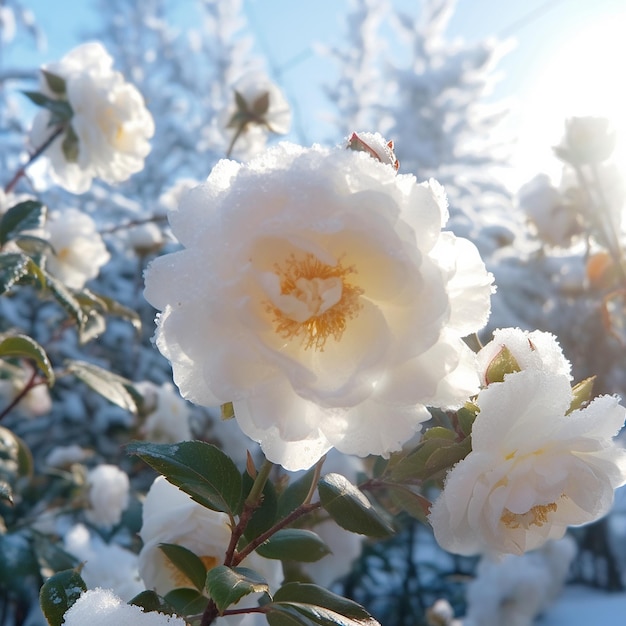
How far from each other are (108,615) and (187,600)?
0.18 metres

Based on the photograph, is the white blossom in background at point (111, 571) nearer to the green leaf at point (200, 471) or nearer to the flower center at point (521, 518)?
the green leaf at point (200, 471)

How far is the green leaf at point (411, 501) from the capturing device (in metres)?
0.48

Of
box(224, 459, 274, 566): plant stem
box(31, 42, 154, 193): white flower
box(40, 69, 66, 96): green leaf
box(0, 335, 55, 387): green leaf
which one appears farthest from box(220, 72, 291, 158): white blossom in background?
box(224, 459, 274, 566): plant stem

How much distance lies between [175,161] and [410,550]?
882 cm

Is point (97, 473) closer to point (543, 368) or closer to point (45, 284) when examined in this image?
point (45, 284)

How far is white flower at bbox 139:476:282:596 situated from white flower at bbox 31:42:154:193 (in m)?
0.80

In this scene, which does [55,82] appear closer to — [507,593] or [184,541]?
[184,541]

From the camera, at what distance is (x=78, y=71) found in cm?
122

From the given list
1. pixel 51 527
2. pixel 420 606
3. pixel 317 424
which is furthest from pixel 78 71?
pixel 420 606

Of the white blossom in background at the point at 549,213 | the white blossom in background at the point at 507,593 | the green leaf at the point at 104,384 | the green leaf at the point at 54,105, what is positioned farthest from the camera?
the white blossom in background at the point at 507,593

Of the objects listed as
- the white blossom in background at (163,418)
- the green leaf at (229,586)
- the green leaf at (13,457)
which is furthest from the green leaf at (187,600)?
the white blossom in background at (163,418)

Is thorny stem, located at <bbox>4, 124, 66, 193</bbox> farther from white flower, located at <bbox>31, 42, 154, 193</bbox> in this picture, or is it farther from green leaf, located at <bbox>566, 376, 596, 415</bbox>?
green leaf, located at <bbox>566, 376, 596, 415</bbox>

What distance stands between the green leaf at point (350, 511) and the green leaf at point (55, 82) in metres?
0.98

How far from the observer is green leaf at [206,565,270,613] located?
15.0 inches
